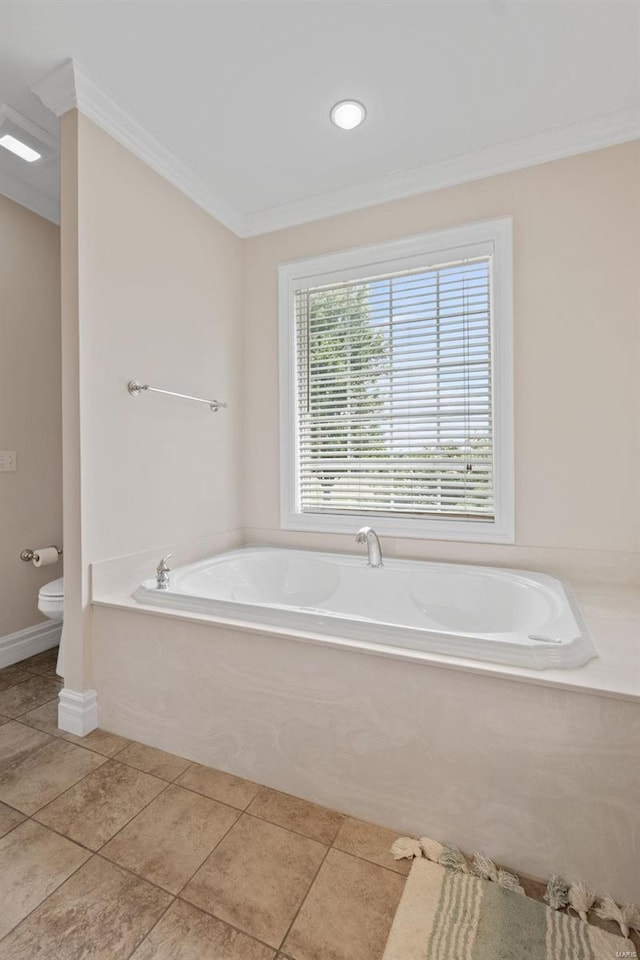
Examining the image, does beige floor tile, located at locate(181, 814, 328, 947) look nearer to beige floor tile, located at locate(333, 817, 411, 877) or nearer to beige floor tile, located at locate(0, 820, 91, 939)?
beige floor tile, located at locate(333, 817, 411, 877)

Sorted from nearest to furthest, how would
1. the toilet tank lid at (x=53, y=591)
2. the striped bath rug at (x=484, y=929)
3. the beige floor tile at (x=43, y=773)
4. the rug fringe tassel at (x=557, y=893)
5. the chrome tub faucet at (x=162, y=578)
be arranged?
the striped bath rug at (x=484, y=929)
the rug fringe tassel at (x=557, y=893)
the beige floor tile at (x=43, y=773)
the chrome tub faucet at (x=162, y=578)
the toilet tank lid at (x=53, y=591)

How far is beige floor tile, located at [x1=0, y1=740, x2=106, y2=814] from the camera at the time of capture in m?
1.50

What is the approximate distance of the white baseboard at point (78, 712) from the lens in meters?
1.85

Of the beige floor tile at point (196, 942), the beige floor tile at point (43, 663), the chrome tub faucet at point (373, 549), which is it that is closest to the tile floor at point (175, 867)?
the beige floor tile at point (196, 942)

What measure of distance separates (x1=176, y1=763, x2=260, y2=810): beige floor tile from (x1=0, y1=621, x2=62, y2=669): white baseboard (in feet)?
4.80

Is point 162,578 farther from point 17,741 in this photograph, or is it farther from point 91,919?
point 91,919

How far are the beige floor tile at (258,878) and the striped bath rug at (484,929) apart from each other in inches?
10.2

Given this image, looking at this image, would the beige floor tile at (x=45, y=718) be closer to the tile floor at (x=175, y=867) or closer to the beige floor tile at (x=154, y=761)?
the tile floor at (x=175, y=867)

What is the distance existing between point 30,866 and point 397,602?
1574 millimetres

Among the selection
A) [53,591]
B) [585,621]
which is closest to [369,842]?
[585,621]

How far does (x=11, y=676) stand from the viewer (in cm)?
236

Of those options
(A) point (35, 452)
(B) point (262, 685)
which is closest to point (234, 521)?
(A) point (35, 452)

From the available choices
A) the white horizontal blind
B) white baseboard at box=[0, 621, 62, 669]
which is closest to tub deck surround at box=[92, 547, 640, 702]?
the white horizontal blind

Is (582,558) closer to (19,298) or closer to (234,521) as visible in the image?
(234,521)
